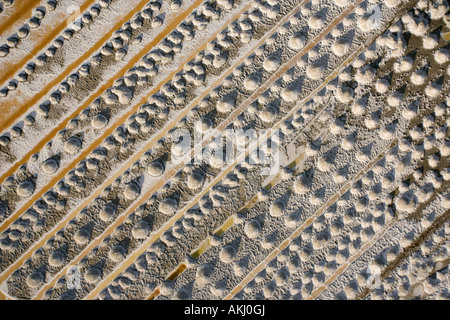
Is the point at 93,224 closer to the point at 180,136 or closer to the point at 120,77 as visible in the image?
the point at 180,136

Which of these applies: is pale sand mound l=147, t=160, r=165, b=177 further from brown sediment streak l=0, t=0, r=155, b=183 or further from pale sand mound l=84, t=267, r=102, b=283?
pale sand mound l=84, t=267, r=102, b=283

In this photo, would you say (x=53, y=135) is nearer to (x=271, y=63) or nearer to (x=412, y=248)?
(x=271, y=63)

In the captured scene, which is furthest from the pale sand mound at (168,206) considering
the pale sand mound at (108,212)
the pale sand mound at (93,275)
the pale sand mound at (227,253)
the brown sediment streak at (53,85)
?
the brown sediment streak at (53,85)

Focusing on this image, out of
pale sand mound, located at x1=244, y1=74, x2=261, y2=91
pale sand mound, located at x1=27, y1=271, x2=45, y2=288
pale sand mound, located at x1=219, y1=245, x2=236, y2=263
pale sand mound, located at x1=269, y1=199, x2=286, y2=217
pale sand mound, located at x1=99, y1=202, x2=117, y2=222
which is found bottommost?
pale sand mound, located at x1=27, y1=271, x2=45, y2=288

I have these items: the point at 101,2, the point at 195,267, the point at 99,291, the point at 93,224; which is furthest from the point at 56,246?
the point at 101,2

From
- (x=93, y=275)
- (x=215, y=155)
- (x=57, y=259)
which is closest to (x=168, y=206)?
(x=215, y=155)

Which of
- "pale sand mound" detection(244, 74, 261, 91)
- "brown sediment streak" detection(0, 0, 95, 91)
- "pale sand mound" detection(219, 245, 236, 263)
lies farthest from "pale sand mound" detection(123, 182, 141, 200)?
"pale sand mound" detection(244, 74, 261, 91)

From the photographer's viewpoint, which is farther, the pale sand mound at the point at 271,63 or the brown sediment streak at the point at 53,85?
the brown sediment streak at the point at 53,85

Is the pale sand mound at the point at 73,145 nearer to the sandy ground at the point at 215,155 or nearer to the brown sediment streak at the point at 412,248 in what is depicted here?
the sandy ground at the point at 215,155
